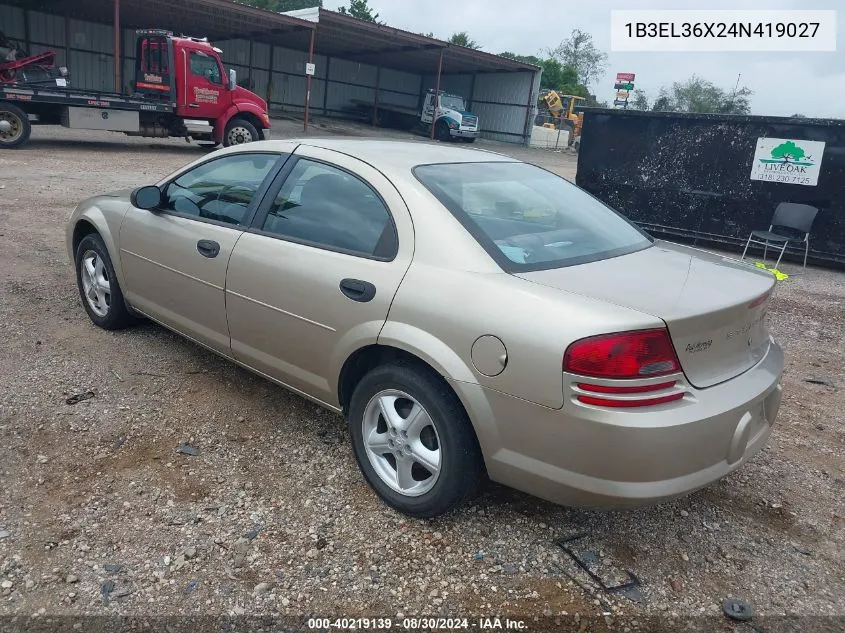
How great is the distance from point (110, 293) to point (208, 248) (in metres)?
1.30

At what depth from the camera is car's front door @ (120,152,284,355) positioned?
3.59m

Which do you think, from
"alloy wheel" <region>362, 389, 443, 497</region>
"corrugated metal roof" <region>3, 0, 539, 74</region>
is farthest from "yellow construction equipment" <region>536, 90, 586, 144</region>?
"alloy wheel" <region>362, 389, 443, 497</region>

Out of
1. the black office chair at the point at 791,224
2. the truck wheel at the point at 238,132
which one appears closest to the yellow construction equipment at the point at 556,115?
the truck wheel at the point at 238,132

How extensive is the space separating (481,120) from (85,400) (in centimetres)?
3479

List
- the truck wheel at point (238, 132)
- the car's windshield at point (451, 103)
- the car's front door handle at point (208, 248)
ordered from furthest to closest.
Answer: the car's windshield at point (451, 103)
the truck wheel at point (238, 132)
the car's front door handle at point (208, 248)

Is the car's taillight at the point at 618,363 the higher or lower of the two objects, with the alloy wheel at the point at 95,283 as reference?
higher

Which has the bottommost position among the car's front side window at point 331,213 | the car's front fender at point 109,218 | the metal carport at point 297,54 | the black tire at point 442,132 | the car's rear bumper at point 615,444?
the car's rear bumper at point 615,444

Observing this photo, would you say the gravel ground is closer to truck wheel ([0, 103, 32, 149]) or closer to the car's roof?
the car's roof

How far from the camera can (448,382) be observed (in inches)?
102

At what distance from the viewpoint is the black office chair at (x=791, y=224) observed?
27.8ft

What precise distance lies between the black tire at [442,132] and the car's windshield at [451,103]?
2.91 ft

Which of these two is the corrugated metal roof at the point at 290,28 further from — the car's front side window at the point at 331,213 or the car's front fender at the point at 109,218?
the car's front side window at the point at 331,213

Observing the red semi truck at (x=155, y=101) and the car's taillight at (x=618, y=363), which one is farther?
the red semi truck at (x=155, y=101)

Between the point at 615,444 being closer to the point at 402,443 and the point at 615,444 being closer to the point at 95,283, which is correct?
the point at 402,443
